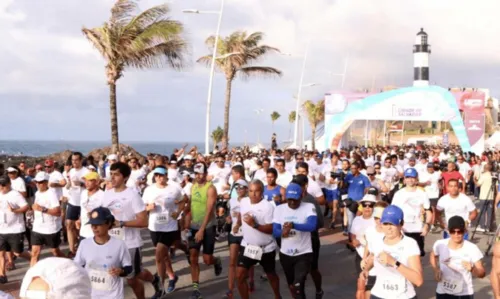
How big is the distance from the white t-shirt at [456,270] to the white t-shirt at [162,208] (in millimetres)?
3841

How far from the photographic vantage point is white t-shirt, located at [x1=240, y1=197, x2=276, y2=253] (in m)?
7.59

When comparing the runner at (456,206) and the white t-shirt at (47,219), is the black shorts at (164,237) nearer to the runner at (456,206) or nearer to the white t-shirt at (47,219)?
the white t-shirt at (47,219)

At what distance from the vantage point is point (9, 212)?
29.7 ft

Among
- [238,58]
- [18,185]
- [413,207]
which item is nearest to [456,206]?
[413,207]

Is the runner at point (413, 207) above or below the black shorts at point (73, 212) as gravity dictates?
above

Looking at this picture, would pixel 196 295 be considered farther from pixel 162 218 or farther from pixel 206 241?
pixel 162 218

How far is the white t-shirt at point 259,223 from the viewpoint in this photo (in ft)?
24.9

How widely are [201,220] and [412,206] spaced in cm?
301

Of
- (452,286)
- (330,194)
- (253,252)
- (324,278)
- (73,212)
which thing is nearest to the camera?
(452,286)

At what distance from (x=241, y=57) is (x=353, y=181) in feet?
60.6

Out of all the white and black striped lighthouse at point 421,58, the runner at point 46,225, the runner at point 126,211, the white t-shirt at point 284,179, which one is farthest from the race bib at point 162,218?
the white and black striped lighthouse at point 421,58

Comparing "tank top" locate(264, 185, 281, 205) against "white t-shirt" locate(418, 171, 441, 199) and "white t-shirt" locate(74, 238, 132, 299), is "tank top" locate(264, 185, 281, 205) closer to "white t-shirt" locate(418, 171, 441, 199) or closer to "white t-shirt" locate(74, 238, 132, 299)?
"white t-shirt" locate(74, 238, 132, 299)

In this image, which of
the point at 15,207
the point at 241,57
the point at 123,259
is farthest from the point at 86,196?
the point at 241,57

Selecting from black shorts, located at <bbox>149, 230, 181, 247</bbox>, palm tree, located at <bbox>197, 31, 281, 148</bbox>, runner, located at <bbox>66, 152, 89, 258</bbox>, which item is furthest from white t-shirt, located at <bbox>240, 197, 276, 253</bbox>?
palm tree, located at <bbox>197, 31, 281, 148</bbox>
